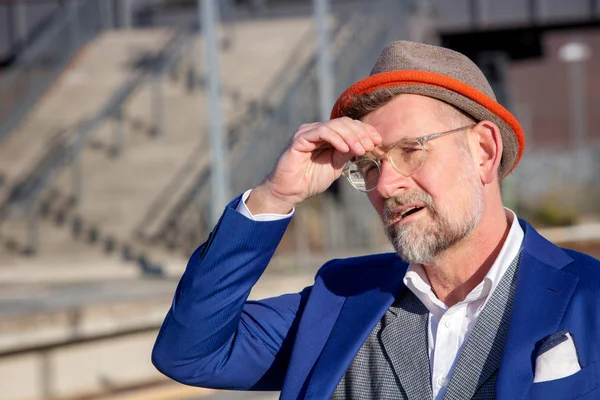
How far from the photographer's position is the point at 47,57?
22156 mm

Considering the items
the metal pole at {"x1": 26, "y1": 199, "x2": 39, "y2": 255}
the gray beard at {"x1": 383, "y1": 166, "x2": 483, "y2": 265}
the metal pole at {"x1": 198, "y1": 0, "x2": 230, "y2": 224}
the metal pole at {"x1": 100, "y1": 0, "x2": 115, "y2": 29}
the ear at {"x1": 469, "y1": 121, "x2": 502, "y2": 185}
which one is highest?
the ear at {"x1": 469, "y1": 121, "x2": 502, "y2": 185}

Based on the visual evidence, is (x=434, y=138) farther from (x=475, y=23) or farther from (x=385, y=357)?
(x=475, y=23)

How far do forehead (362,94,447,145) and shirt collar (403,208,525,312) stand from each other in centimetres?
35

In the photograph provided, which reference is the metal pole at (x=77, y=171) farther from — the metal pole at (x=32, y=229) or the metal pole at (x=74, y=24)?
the metal pole at (x=74, y=24)

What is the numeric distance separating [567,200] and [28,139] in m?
15.5

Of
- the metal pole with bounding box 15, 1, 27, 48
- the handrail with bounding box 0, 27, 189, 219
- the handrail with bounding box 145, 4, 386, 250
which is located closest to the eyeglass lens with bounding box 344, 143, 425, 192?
the handrail with bounding box 145, 4, 386, 250

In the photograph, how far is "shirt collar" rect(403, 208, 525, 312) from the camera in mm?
2779

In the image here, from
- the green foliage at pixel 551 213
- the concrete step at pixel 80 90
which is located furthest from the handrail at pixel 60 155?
the green foliage at pixel 551 213

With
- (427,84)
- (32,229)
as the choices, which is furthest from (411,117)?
(32,229)

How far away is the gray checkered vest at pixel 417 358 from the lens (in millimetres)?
2664

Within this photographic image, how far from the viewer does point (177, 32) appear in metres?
21.9

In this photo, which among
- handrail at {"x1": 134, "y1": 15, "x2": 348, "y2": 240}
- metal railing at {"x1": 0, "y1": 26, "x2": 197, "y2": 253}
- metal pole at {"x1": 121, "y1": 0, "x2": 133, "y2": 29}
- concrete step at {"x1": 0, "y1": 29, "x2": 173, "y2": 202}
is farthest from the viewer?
metal pole at {"x1": 121, "y1": 0, "x2": 133, "y2": 29}

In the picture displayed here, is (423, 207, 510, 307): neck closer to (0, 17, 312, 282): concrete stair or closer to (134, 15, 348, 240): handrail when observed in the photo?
(0, 17, 312, 282): concrete stair

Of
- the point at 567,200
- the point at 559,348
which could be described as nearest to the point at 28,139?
the point at 567,200
